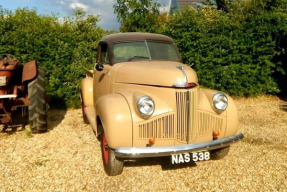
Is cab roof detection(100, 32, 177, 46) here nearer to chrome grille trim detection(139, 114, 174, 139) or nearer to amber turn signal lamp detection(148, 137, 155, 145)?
chrome grille trim detection(139, 114, 174, 139)

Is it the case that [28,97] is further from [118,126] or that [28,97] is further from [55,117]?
[118,126]

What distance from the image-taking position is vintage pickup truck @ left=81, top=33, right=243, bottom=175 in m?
2.75

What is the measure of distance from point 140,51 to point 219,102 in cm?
155

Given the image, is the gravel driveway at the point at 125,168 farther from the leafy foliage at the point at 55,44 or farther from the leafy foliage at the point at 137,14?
the leafy foliage at the point at 137,14

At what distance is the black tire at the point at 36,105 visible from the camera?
14.2 ft

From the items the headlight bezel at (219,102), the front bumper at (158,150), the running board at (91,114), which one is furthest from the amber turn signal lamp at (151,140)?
the running board at (91,114)

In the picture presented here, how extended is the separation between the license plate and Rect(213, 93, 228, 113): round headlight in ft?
1.91

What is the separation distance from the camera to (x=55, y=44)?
263 inches

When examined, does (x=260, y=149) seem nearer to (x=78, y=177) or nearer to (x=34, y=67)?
(x=78, y=177)

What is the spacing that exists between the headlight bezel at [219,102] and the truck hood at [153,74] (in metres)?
0.33

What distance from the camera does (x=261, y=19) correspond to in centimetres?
736

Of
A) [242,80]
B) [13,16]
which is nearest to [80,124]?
[13,16]

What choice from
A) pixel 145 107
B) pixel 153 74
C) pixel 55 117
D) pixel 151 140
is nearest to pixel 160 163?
pixel 151 140

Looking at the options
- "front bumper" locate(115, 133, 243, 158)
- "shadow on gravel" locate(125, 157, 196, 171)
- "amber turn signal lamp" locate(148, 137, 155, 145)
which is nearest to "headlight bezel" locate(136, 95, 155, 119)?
"amber turn signal lamp" locate(148, 137, 155, 145)
